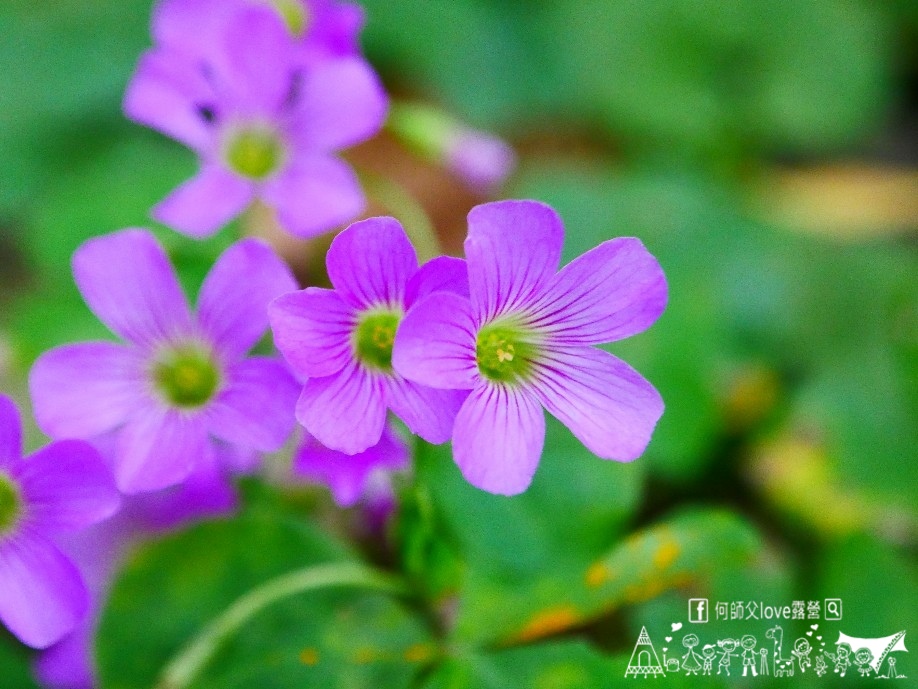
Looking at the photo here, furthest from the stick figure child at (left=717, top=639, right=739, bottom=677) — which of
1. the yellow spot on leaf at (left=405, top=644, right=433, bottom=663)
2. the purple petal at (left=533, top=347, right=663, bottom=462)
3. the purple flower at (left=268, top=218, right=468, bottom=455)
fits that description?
the purple flower at (left=268, top=218, right=468, bottom=455)

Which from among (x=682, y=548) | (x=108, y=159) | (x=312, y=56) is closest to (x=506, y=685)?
(x=682, y=548)

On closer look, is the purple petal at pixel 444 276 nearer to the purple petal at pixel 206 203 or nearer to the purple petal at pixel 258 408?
the purple petal at pixel 258 408

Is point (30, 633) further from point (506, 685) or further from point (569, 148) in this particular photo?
point (569, 148)

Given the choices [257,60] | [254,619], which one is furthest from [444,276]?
[254,619]

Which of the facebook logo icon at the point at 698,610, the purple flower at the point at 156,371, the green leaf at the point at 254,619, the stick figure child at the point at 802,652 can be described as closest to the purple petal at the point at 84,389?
the purple flower at the point at 156,371

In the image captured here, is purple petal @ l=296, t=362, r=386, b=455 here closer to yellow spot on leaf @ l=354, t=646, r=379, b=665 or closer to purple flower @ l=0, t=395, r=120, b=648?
purple flower @ l=0, t=395, r=120, b=648

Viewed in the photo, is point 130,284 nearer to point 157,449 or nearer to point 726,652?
point 157,449
